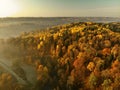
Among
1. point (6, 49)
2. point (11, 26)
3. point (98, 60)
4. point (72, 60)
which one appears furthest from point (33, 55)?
point (11, 26)

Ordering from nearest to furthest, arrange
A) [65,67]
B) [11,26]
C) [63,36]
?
[65,67] < [63,36] < [11,26]

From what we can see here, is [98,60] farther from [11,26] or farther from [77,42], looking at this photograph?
[11,26]

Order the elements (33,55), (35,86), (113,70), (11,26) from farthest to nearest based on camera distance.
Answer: (11,26)
(33,55)
(113,70)
(35,86)

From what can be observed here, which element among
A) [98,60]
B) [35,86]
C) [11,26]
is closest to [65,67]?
[98,60]

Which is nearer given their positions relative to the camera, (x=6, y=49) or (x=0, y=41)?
(x=6, y=49)

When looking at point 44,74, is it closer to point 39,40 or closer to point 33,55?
point 33,55

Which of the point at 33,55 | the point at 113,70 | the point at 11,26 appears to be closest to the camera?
the point at 113,70
